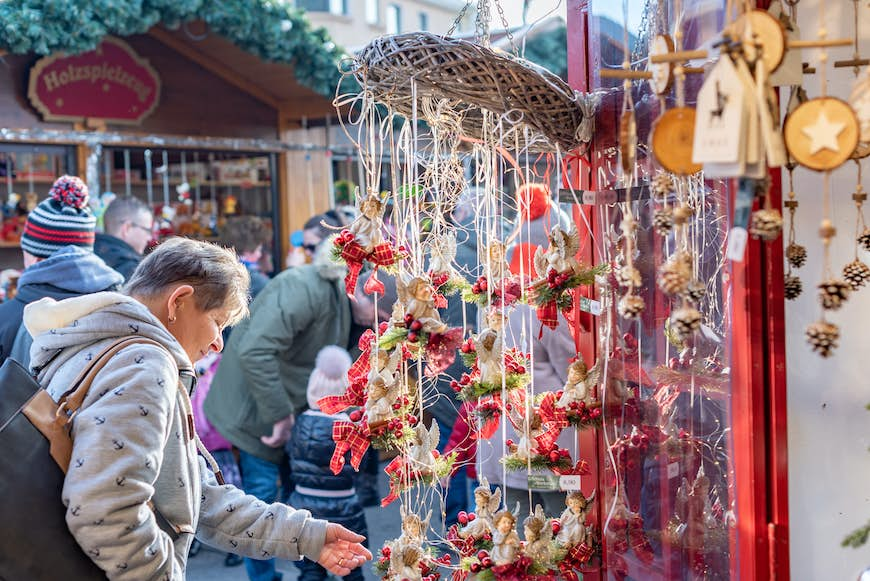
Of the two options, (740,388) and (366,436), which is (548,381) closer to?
(366,436)

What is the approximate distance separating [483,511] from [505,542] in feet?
0.29

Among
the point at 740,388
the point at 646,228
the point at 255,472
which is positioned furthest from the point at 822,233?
the point at 255,472

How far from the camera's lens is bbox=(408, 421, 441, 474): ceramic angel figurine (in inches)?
76.0

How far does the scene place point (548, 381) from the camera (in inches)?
112

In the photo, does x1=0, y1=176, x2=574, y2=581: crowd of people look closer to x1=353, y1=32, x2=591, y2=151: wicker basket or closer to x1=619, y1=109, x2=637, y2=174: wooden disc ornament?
x1=353, y1=32, x2=591, y2=151: wicker basket

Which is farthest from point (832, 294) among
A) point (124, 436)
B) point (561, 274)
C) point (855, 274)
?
point (124, 436)

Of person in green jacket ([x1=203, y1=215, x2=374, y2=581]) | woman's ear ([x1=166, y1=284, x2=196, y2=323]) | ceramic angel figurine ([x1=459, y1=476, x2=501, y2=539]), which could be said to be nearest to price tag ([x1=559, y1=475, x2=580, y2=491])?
ceramic angel figurine ([x1=459, y1=476, x2=501, y2=539])

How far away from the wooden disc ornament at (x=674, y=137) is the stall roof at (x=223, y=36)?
2.81 meters

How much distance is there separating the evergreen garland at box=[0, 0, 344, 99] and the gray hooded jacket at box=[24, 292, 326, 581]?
9.70 feet

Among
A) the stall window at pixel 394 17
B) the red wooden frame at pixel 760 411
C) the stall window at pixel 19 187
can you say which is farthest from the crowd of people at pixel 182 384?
the stall window at pixel 394 17

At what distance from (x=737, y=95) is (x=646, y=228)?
72 centimetres

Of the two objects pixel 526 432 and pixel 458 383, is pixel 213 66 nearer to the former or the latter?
pixel 458 383

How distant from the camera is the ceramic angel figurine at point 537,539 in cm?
182

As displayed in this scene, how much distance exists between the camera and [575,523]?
192 centimetres
